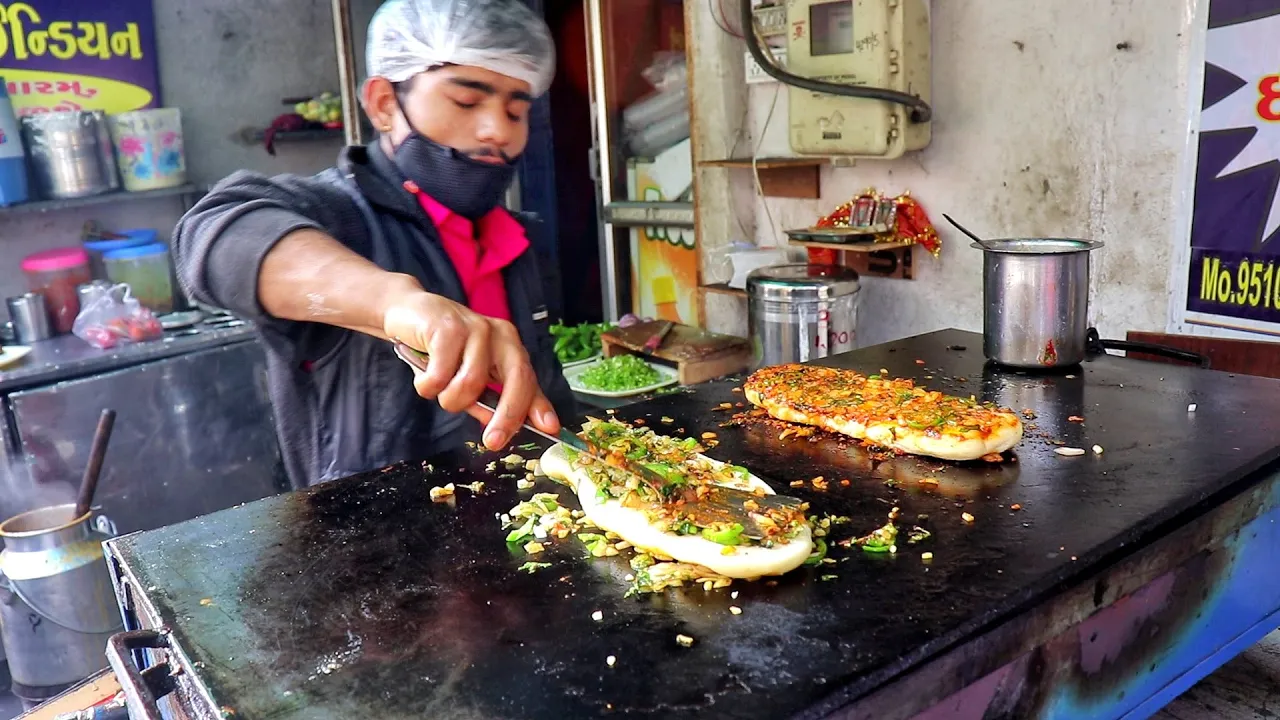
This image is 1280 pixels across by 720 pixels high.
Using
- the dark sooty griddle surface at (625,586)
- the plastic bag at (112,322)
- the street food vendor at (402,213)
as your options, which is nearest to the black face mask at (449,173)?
the street food vendor at (402,213)

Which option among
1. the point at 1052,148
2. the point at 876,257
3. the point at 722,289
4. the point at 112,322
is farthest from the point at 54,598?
the point at 1052,148

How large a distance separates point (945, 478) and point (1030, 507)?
0.78 ft

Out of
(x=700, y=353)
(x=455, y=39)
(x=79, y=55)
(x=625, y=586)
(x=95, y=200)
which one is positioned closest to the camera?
(x=625, y=586)

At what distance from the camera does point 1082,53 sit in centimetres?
361

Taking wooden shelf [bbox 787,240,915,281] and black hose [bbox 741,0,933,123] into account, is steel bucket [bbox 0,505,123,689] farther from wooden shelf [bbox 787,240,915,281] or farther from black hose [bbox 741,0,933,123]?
black hose [bbox 741,0,933,123]

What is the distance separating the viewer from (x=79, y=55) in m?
5.29

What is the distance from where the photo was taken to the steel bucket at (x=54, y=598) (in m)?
3.92

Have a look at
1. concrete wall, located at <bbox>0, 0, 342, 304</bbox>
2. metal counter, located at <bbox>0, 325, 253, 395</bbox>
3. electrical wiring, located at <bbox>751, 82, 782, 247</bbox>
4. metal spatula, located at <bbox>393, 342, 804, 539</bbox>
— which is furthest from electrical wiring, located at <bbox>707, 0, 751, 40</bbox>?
metal spatula, located at <bbox>393, 342, 804, 539</bbox>

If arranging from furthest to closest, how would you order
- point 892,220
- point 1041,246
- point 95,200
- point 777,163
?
point 95,200 < point 777,163 < point 892,220 < point 1041,246

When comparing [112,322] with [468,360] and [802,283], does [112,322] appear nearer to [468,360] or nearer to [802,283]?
[802,283]

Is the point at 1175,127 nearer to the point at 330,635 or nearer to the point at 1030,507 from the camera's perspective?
the point at 1030,507

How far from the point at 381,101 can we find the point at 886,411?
1.61 metres

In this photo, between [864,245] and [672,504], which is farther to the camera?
[864,245]

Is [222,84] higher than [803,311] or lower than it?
higher
